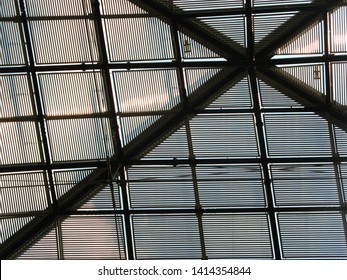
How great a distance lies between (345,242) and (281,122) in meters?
5.01

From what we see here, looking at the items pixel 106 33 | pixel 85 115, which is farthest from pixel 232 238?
pixel 106 33

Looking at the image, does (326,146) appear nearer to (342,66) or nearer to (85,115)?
(342,66)

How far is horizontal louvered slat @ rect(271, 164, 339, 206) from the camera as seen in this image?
80.4 ft

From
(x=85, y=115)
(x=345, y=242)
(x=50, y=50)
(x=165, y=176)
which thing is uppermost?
(x=50, y=50)

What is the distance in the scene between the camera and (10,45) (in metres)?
23.3

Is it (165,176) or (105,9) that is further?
(165,176)

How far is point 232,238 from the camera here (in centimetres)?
2486

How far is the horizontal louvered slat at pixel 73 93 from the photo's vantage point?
23812 mm

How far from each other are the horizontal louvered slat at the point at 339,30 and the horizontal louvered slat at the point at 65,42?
8180 mm

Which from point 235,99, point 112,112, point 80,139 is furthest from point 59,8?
point 235,99

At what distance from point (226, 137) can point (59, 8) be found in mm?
7438

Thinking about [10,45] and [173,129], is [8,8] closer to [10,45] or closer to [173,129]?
[10,45]

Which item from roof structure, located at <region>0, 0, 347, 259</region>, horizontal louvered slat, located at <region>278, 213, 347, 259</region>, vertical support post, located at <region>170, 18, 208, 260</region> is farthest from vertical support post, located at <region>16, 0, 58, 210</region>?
horizontal louvered slat, located at <region>278, 213, 347, 259</region>

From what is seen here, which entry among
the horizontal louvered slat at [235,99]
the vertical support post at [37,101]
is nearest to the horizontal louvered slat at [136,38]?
the horizontal louvered slat at [235,99]
